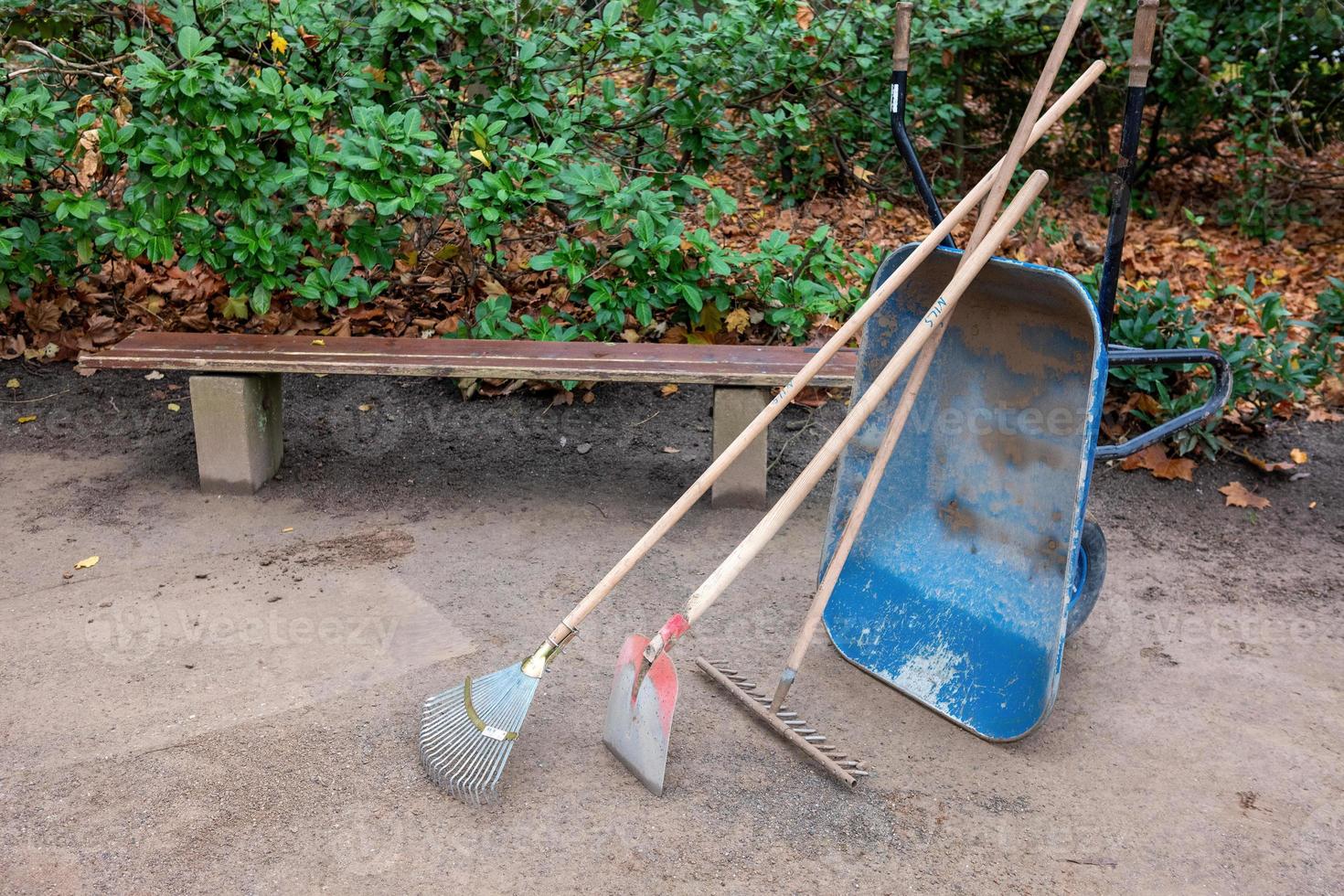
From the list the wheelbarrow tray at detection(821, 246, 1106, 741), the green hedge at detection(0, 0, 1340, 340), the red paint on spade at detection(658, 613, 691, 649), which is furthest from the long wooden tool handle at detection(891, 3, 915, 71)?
the red paint on spade at detection(658, 613, 691, 649)

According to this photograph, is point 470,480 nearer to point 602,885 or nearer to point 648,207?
point 648,207

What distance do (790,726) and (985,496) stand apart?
2.71ft

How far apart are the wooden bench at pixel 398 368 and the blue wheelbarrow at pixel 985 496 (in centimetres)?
80

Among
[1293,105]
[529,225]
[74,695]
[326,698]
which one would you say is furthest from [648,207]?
[1293,105]

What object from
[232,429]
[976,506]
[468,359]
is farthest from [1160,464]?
[232,429]

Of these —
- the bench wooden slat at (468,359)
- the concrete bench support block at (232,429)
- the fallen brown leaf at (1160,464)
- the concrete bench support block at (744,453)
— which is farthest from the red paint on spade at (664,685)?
the fallen brown leaf at (1160,464)

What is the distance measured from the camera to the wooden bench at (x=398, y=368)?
413 cm

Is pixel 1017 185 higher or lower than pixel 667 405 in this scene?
higher

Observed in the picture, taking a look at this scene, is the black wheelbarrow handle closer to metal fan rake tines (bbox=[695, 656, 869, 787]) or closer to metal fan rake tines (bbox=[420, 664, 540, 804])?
metal fan rake tines (bbox=[695, 656, 869, 787])

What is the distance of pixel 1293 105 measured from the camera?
7.02 meters

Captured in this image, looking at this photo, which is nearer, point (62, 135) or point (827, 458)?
point (827, 458)

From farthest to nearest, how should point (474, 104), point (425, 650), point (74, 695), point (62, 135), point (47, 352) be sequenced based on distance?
point (47, 352), point (474, 104), point (62, 135), point (425, 650), point (74, 695)

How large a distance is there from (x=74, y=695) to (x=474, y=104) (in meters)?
3.00

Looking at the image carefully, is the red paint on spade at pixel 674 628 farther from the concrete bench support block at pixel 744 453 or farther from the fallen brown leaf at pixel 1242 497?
the fallen brown leaf at pixel 1242 497
